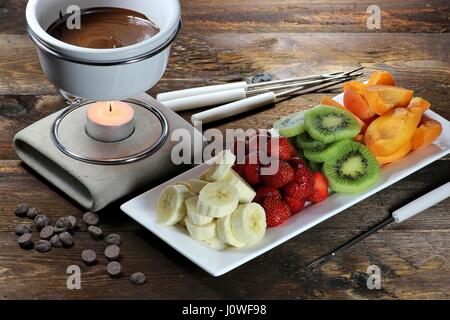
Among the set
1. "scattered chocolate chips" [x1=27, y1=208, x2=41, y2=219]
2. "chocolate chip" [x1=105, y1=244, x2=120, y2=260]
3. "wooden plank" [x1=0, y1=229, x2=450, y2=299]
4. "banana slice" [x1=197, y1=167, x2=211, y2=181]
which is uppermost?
"banana slice" [x1=197, y1=167, x2=211, y2=181]

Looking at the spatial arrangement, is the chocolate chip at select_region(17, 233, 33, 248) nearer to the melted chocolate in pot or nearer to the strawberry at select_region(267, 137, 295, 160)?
the melted chocolate in pot

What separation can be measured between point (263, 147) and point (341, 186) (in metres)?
0.18

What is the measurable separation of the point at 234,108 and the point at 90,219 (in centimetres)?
48

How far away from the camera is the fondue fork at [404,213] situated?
2020mm

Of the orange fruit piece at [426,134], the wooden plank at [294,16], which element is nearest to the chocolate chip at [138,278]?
the orange fruit piece at [426,134]

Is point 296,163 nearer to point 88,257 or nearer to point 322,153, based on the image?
point 322,153

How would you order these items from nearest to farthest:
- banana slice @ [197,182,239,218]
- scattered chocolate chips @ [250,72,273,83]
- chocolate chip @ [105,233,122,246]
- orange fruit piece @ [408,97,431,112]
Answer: banana slice @ [197,182,239,218] → chocolate chip @ [105,233,122,246] → orange fruit piece @ [408,97,431,112] → scattered chocolate chips @ [250,72,273,83]

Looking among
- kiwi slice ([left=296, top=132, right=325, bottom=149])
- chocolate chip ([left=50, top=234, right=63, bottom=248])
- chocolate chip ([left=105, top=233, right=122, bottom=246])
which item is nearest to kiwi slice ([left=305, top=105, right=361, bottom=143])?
kiwi slice ([left=296, top=132, right=325, bottom=149])

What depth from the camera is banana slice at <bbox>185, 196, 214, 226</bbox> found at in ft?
6.41

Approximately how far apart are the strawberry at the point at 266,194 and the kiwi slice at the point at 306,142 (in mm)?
154

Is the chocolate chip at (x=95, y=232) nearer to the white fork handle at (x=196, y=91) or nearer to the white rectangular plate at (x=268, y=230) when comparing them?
the white rectangular plate at (x=268, y=230)

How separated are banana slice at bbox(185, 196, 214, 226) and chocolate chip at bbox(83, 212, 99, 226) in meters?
0.22

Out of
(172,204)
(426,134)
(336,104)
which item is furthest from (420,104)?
(172,204)
